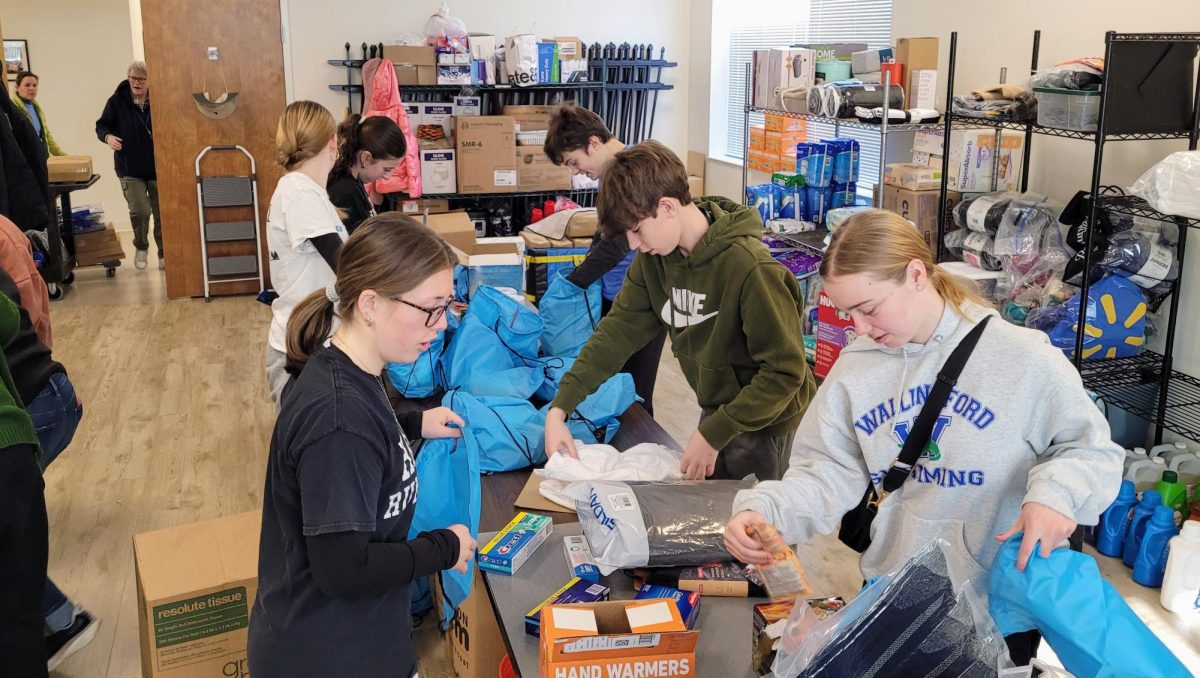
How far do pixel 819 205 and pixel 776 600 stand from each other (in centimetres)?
357

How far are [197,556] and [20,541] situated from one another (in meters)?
0.41

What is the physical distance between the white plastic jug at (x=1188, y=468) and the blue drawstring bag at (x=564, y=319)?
81.6 inches

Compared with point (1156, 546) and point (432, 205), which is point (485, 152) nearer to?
point (432, 205)

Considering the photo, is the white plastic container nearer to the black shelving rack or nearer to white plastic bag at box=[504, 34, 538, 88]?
the black shelving rack

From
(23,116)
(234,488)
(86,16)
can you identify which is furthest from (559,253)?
(86,16)

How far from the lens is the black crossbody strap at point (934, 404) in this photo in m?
1.60

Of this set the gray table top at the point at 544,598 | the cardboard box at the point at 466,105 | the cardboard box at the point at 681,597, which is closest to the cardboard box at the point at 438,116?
the cardboard box at the point at 466,105

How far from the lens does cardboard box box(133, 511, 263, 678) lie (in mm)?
2393

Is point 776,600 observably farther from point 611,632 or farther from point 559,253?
point 559,253

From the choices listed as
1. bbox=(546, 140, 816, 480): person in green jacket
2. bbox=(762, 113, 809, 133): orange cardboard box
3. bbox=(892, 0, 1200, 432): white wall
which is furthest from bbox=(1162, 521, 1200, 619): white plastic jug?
bbox=(762, 113, 809, 133): orange cardboard box

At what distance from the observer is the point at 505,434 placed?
2.53 metres

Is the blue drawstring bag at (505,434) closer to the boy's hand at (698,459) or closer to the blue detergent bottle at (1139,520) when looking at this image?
the boy's hand at (698,459)

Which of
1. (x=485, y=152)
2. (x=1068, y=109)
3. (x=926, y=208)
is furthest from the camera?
(x=485, y=152)

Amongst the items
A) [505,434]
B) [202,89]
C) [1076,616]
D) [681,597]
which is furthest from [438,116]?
[1076,616]
